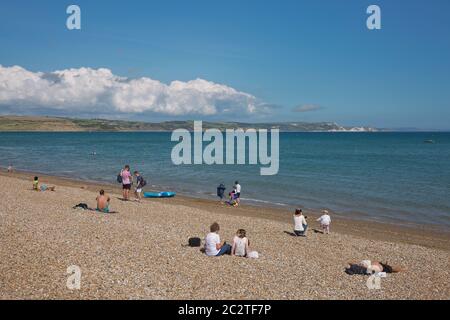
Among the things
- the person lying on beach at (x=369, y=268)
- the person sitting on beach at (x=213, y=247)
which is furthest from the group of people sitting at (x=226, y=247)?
the person lying on beach at (x=369, y=268)

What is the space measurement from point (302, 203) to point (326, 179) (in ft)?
48.6

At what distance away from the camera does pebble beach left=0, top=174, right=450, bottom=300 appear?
10477 millimetres

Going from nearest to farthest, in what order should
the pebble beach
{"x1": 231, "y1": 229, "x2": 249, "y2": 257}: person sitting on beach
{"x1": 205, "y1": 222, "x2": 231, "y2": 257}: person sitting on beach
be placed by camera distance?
the pebble beach
{"x1": 205, "y1": 222, "x2": 231, "y2": 257}: person sitting on beach
{"x1": 231, "y1": 229, "x2": 249, "y2": 257}: person sitting on beach

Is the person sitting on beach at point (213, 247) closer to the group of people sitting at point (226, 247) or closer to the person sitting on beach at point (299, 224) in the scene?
the group of people sitting at point (226, 247)

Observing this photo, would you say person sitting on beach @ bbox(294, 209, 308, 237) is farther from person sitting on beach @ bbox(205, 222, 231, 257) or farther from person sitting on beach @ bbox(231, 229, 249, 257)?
person sitting on beach @ bbox(205, 222, 231, 257)

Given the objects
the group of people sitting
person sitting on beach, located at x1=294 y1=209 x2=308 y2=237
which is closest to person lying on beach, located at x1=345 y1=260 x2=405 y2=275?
the group of people sitting

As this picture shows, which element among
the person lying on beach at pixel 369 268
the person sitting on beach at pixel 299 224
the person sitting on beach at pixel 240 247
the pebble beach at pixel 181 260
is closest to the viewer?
the pebble beach at pixel 181 260

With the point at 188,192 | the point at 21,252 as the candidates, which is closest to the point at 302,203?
the point at 188,192

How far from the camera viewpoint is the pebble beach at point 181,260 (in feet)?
34.4

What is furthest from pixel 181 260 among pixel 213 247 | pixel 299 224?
pixel 299 224

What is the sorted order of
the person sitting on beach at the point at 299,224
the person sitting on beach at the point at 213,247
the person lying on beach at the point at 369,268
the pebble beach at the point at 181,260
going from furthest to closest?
the person sitting on beach at the point at 299,224, the person sitting on beach at the point at 213,247, the person lying on beach at the point at 369,268, the pebble beach at the point at 181,260

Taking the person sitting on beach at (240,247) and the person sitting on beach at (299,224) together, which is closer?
the person sitting on beach at (240,247)

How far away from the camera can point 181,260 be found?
42.9ft
